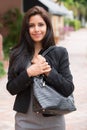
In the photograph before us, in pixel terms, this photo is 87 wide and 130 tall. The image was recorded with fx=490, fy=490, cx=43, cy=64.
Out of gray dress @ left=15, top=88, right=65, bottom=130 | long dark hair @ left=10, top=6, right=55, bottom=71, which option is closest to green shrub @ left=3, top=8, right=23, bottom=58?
long dark hair @ left=10, top=6, right=55, bottom=71

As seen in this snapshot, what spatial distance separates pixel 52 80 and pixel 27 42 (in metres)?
0.32

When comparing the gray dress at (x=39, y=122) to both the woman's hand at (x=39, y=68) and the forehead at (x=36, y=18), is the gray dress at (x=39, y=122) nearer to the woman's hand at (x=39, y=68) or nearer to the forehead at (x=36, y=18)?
the woman's hand at (x=39, y=68)

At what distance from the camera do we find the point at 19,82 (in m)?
3.17

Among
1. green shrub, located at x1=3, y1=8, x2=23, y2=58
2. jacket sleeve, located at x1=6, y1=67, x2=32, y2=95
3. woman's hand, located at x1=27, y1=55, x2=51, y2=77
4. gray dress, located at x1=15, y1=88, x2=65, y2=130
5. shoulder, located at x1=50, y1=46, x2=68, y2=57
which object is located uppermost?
shoulder, located at x1=50, y1=46, x2=68, y2=57

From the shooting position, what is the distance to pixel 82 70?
16578 millimetres

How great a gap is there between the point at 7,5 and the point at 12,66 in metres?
18.5

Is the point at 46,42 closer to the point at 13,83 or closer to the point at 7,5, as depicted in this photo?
the point at 13,83

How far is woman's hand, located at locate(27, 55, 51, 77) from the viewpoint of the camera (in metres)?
3.11

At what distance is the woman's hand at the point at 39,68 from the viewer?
10.2 feet

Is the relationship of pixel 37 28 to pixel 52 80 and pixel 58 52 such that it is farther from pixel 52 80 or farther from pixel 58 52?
pixel 52 80

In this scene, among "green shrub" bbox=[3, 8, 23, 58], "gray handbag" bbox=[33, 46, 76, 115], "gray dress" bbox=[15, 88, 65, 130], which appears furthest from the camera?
"green shrub" bbox=[3, 8, 23, 58]

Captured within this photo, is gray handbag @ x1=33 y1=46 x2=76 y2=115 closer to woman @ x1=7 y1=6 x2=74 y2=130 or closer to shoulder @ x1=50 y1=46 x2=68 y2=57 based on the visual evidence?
woman @ x1=7 y1=6 x2=74 y2=130

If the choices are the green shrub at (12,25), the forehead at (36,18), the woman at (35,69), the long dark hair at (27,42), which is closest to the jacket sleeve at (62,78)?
the woman at (35,69)

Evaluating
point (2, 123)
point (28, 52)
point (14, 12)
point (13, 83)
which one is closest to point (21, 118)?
point (13, 83)
